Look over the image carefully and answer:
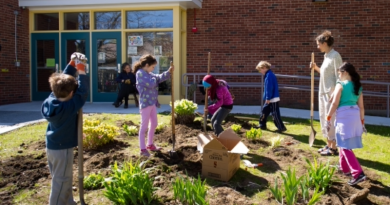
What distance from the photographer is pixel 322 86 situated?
586 cm

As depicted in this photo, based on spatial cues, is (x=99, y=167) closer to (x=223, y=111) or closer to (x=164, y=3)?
(x=223, y=111)

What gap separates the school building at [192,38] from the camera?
11.8 metres

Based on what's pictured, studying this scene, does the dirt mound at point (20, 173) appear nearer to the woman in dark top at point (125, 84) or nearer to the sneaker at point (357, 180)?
the sneaker at point (357, 180)

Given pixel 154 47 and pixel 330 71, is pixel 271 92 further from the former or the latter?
pixel 154 47

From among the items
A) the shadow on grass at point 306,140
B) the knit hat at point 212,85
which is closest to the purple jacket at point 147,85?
the knit hat at point 212,85

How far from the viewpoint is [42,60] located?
12992 mm

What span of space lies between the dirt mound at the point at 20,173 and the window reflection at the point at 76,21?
24.9 ft

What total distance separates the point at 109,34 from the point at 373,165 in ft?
30.5

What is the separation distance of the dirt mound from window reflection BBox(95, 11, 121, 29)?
7.31m

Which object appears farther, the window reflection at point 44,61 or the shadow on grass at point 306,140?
the window reflection at point 44,61

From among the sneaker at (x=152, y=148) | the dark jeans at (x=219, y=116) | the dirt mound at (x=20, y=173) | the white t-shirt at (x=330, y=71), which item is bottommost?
the dirt mound at (x=20, y=173)

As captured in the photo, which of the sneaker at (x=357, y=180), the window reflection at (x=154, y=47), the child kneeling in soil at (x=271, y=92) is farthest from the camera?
the window reflection at (x=154, y=47)

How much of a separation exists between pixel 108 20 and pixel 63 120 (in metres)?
9.33

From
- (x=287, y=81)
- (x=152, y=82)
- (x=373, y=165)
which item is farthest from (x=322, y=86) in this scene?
(x=287, y=81)
